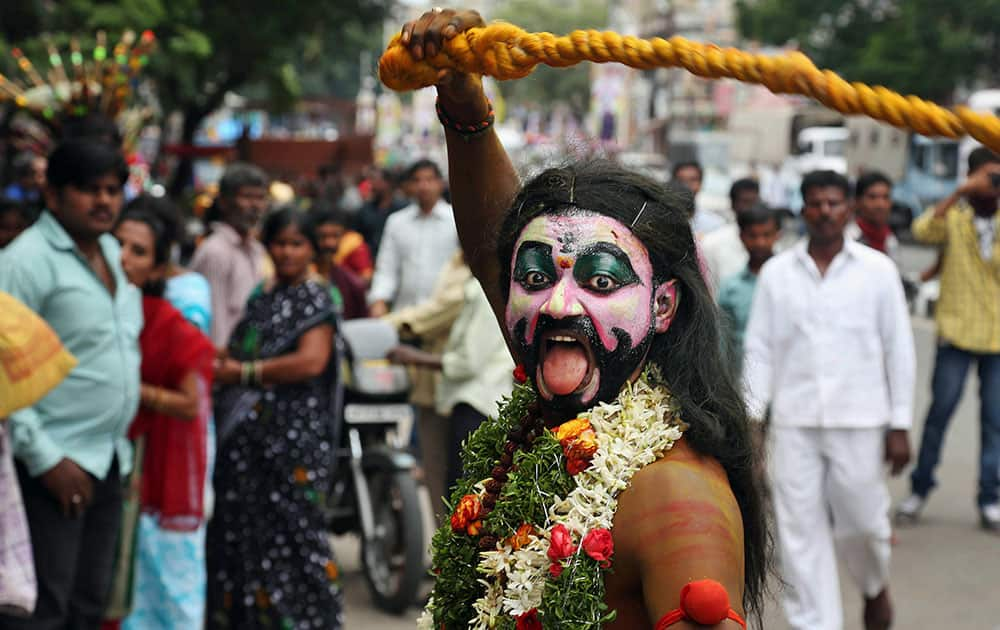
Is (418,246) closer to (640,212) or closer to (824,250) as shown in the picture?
(824,250)

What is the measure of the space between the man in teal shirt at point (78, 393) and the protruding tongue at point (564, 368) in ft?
8.73

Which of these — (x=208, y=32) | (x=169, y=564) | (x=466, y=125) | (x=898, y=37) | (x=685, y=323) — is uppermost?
(x=898, y=37)

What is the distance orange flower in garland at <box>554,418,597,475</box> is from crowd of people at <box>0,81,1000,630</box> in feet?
8.71

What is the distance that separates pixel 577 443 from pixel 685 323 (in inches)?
13.2

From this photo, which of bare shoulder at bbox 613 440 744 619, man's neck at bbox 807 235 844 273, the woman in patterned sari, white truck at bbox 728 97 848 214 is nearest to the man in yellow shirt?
man's neck at bbox 807 235 844 273

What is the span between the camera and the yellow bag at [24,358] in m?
4.39

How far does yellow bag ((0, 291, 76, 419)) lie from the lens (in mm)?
4387

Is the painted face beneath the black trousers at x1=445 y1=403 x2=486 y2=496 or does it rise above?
above

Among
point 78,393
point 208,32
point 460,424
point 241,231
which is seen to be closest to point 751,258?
point 460,424

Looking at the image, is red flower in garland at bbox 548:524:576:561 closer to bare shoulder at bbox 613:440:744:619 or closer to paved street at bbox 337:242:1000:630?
bare shoulder at bbox 613:440:744:619

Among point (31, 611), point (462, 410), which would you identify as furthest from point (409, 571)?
point (31, 611)

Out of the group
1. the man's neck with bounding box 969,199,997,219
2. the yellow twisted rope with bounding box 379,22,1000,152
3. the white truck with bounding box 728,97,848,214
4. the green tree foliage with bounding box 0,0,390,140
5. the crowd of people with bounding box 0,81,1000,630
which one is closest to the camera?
the yellow twisted rope with bounding box 379,22,1000,152

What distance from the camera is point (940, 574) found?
7730 millimetres

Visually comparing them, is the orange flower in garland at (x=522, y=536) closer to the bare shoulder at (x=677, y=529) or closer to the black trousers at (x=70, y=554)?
the bare shoulder at (x=677, y=529)
